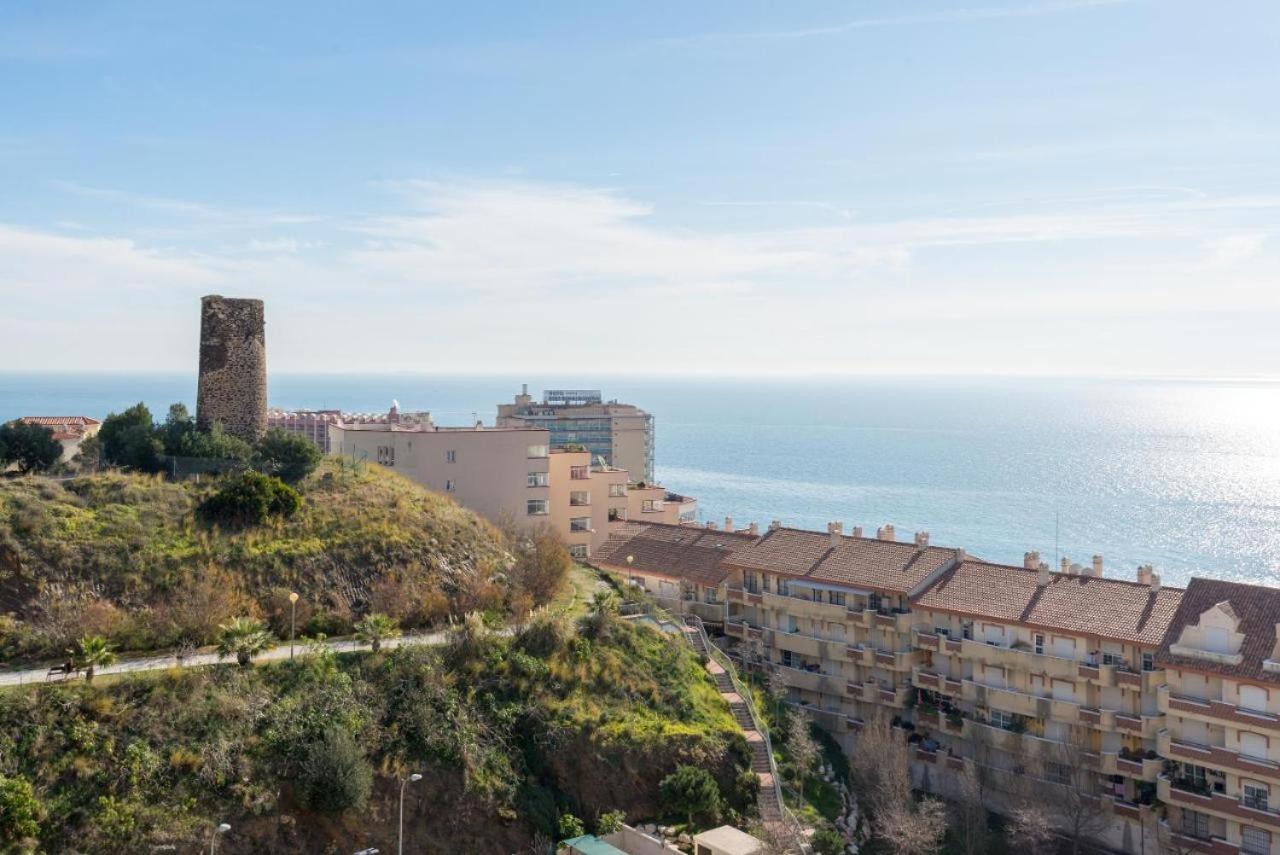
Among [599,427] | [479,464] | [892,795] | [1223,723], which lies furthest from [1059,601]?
[599,427]

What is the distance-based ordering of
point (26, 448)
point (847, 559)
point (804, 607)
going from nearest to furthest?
point (26, 448) → point (804, 607) → point (847, 559)

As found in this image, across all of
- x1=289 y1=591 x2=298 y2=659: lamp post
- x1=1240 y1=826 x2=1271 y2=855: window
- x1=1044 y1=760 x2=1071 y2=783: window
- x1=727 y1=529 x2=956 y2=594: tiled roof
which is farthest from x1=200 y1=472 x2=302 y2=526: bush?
x1=1240 y1=826 x2=1271 y2=855: window

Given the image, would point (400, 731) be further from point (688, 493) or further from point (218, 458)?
point (688, 493)

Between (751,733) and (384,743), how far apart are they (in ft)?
42.0

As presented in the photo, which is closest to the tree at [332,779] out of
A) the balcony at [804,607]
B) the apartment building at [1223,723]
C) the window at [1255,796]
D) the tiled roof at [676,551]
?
the balcony at [804,607]

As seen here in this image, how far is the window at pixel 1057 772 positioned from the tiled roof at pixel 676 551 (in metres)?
16.5

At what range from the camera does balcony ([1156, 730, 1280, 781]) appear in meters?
35.3

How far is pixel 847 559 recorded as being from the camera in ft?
161

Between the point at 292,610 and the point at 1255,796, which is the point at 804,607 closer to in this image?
the point at 1255,796

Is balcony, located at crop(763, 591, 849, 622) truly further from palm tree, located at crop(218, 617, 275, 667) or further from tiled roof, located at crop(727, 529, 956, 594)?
palm tree, located at crop(218, 617, 275, 667)

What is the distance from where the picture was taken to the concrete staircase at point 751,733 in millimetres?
35953

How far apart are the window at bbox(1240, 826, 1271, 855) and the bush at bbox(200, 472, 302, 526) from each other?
34754 mm

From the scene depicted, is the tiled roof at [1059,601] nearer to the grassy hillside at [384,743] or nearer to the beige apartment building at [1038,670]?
the beige apartment building at [1038,670]

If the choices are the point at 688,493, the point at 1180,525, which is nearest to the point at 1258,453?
the point at 1180,525
